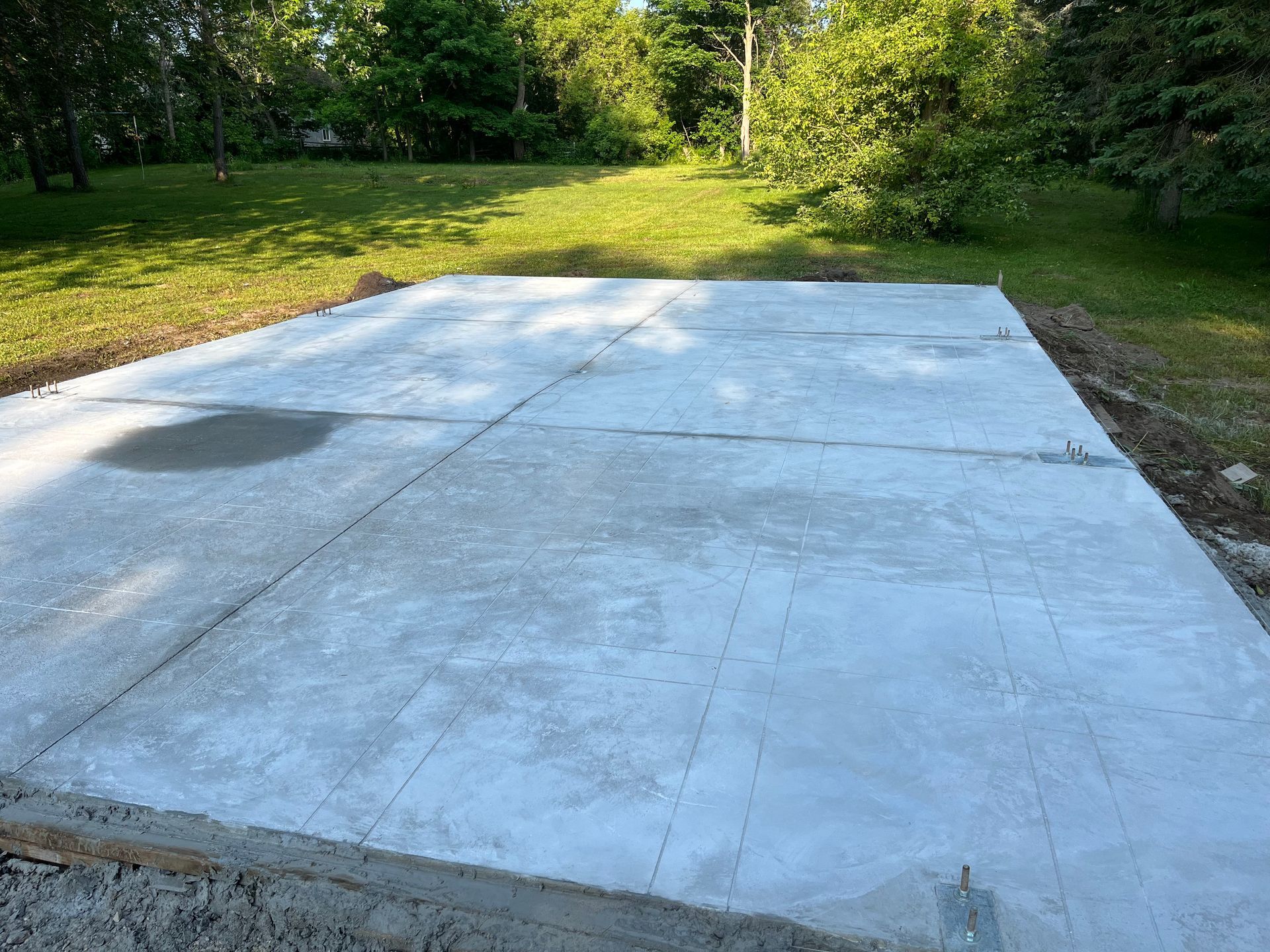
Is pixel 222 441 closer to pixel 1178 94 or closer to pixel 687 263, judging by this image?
pixel 687 263

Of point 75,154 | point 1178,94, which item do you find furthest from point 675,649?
point 75,154

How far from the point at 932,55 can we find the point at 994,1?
1.23 meters

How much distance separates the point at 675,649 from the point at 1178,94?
1199 centimetres

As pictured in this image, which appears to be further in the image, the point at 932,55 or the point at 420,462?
the point at 932,55

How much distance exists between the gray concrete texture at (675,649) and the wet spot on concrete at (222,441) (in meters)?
0.03

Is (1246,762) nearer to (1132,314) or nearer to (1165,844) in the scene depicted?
(1165,844)

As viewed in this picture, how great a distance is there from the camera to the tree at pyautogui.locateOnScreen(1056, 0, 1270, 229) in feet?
34.8

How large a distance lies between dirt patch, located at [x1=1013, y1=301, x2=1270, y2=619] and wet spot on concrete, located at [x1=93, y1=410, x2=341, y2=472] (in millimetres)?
4233

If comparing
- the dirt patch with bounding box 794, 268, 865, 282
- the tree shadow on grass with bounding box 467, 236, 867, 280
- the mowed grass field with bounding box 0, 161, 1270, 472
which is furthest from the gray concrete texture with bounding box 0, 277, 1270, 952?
the tree shadow on grass with bounding box 467, 236, 867, 280

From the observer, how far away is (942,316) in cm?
744

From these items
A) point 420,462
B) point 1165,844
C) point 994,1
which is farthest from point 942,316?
point 994,1

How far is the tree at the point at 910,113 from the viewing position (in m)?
13.0

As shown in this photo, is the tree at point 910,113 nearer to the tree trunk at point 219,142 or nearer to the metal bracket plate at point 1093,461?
the metal bracket plate at point 1093,461

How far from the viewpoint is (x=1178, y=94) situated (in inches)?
443
